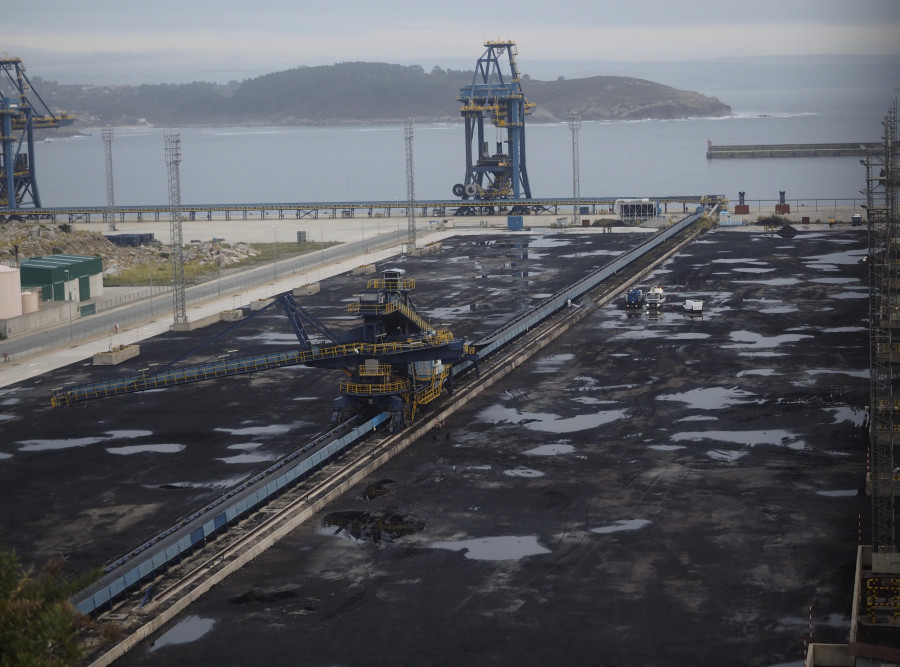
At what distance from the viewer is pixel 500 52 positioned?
16288cm

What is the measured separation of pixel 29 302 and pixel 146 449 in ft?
117

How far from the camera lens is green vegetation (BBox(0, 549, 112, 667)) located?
2122 centimetres

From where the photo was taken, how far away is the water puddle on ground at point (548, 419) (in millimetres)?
54969

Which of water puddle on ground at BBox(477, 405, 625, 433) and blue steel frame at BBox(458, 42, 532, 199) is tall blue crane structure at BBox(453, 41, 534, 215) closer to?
blue steel frame at BBox(458, 42, 532, 199)

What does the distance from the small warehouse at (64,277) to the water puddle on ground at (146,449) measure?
38.3 metres

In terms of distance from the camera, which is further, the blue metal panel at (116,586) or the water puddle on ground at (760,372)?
the water puddle on ground at (760,372)

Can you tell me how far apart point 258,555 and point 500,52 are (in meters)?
130

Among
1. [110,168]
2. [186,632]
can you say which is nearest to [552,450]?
[186,632]

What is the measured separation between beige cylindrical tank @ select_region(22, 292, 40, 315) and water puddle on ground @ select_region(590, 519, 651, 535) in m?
53.9

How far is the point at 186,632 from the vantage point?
3497cm

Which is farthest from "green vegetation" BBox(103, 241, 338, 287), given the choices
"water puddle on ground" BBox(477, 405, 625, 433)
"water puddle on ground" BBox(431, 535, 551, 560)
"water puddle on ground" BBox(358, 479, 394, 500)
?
"water puddle on ground" BBox(431, 535, 551, 560)

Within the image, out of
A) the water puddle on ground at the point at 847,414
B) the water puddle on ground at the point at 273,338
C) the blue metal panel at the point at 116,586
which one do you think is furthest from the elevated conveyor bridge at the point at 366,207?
the blue metal panel at the point at 116,586

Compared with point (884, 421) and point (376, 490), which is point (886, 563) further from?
point (376, 490)

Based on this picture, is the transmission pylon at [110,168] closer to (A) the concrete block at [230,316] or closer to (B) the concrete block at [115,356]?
A: (A) the concrete block at [230,316]
